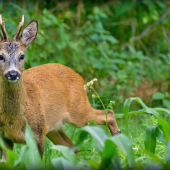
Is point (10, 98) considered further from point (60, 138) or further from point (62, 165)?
point (60, 138)

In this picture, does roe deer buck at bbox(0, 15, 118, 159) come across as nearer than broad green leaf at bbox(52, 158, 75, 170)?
No

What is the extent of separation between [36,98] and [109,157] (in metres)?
1.52

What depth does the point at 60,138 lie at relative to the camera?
5.05 meters

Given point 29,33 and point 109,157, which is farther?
point 29,33

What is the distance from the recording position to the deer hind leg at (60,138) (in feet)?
16.5

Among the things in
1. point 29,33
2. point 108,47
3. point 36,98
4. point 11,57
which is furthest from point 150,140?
point 108,47

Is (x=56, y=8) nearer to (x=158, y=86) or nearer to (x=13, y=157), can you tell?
(x=158, y=86)

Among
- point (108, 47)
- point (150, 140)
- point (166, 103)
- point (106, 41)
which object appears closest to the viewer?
point (150, 140)

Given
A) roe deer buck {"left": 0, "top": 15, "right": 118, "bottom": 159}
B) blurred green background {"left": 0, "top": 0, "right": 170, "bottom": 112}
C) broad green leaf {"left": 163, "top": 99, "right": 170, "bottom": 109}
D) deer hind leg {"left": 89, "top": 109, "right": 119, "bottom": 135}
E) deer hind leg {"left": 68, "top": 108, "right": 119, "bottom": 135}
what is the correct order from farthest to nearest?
broad green leaf {"left": 163, "top": 99, "right": 170, "bottom": 109}
blurred green background {"left": 0, "top": 0, "right": 170, "bottom": 112}
deer hind leg {"left": 89, "top": 109, "right": 119, "bottom": 135}
deer hind leg {"left": 68, "top": 108, "right": 119, "bottom": 135}
roe deer buck {"left": 0, "top": 15, "right": 118, "bottom": 159}

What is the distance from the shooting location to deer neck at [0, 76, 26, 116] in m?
3.89

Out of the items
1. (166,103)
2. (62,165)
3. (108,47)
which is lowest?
(166,103)

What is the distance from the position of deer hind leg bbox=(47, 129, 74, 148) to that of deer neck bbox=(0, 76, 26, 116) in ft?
3.89

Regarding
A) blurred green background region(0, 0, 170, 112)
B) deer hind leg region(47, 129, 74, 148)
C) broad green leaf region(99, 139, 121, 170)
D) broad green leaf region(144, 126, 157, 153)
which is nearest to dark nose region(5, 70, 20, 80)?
broad green leaf region(99, 139, 121, 170)

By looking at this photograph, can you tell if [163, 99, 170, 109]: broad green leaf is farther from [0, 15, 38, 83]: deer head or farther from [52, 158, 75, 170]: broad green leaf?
[52, 158, 75, 170]: broad green leaf
